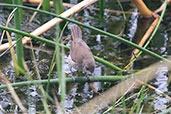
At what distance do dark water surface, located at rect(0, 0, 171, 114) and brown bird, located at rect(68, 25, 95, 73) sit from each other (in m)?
0.42

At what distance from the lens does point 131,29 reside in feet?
20.9

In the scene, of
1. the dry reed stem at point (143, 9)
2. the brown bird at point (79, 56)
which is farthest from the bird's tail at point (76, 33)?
the dry reed stem at point (143, 9)

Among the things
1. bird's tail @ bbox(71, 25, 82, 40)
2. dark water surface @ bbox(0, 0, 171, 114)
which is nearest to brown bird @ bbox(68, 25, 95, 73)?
bird's tail @ bbox(71, 25, 82, 40)

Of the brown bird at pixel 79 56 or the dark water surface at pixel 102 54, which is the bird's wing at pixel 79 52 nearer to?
the brown bird at pixel 79 56

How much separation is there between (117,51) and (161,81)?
1091 mm

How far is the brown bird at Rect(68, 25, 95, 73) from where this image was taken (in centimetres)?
415

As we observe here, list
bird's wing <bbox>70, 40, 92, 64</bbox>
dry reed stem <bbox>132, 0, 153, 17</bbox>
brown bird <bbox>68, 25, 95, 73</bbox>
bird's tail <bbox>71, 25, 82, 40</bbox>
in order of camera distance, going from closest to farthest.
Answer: brown bird <bbox>68, 25, 95, 73</bbox>, bird's wing <bbox>70, 40, 92, 64</bbox>, bird's tail <bbox>71, 25, 82, 40</bbox>, dry reed stem <bbox>132, 0, 153, 17</bbox>

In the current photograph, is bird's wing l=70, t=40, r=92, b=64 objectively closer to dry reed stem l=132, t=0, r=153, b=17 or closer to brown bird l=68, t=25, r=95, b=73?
brown bird l=68, t=25, r=95, b=73

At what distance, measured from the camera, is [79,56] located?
436cm

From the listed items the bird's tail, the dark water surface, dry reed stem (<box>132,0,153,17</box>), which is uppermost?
dry reed stem (<box>132,0,153,17</box>)

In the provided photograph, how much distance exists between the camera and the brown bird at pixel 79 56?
4.15 m

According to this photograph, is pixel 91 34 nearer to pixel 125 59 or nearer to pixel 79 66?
pixel 125 59

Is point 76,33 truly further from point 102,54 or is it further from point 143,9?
point 143,9

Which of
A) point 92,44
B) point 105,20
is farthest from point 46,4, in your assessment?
point 105,20
